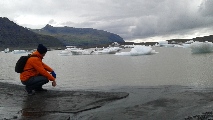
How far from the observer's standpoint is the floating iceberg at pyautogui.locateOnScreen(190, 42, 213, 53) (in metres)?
29.7

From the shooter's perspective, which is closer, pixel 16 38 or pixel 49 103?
pixel 49 103

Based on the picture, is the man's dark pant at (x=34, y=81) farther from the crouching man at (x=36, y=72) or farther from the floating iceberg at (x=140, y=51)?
the floating iceberg at (x=140, y=51)

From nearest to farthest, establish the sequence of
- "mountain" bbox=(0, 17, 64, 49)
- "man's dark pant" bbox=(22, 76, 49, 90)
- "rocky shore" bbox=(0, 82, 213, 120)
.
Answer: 1. "rocky shore" bbox=(0, 82, 213, 120)
2. "man's dark pant" bbox=(22, 76, 49, 90)
3. "mountain" bbox=(0, 17, 64, 49)

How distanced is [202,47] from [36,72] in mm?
26846

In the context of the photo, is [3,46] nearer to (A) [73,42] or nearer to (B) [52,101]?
(A) [73,42]

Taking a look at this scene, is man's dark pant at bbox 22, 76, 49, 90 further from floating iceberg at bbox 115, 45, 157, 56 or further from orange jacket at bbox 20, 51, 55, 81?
floating iceberg at bbox 115, 45, 157, 56

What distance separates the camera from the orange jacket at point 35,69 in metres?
6.55

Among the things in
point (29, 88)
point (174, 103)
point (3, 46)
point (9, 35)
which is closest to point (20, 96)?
point (29, 88)

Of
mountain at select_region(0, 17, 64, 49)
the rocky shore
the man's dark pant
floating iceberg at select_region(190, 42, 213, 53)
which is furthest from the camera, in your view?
mountain at select_region(0, 17, 64, 49)

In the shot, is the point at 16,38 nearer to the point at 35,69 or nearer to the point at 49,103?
the point at 35,69

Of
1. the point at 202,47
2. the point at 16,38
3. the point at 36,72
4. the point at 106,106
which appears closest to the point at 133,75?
the point at 36,72

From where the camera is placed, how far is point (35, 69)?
22.3 feet

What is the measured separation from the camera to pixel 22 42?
122812mm

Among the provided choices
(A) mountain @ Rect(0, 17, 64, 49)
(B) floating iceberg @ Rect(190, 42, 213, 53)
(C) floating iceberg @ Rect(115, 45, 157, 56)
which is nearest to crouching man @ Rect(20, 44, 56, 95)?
(C) floating iceberg @ Rect(115, 45, 157, 56)
